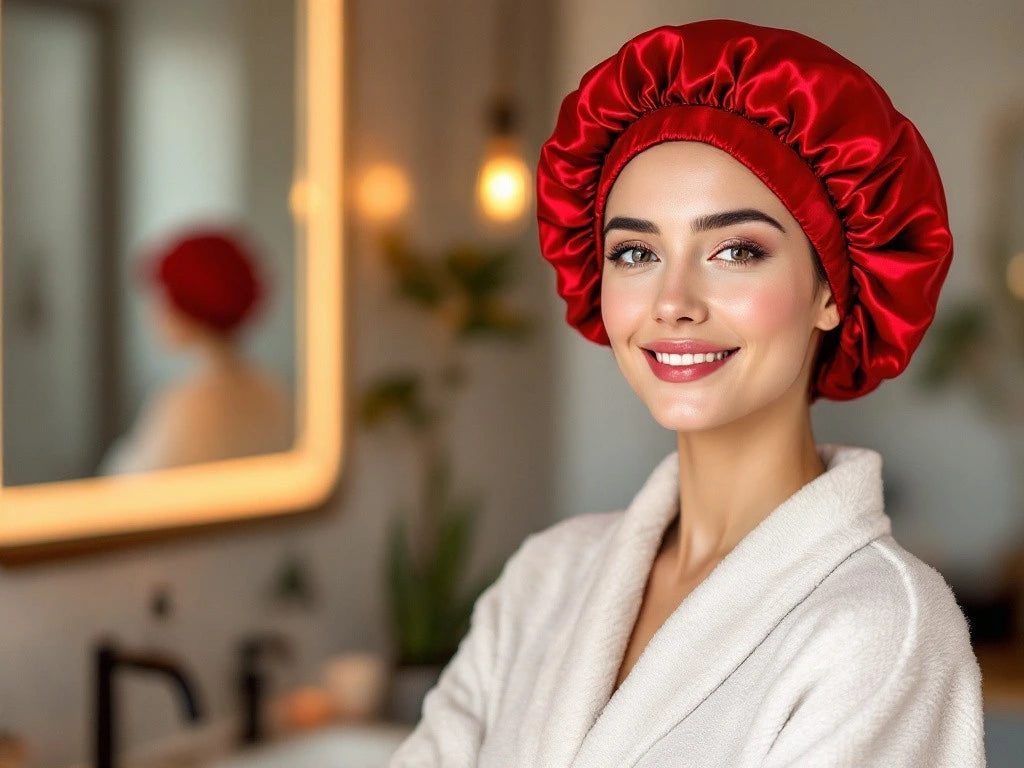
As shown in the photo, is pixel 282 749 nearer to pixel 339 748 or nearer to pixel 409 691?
pixel 339 748

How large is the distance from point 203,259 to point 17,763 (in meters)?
0.75

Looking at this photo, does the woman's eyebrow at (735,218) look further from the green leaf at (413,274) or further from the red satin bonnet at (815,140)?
the green leaf at (413,274)

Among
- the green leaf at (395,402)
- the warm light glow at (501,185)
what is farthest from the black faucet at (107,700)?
the warm light glow at (501,185)

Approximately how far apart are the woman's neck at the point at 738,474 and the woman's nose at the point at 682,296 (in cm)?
13

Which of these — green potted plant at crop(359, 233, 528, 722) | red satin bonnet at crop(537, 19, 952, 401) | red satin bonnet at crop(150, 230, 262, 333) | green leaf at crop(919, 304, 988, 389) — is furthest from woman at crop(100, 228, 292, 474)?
green leaf at crop(919, 304, 988, 389)

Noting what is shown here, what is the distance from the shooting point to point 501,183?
8.87 feet

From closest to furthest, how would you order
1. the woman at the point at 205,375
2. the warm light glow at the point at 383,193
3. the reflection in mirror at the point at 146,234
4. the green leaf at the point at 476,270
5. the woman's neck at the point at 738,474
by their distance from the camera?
1. the woman's neck at the point at 738,474
2. the reflection in mirror at the point at 146,234
3. the woman at the point at 205,375
4. the warm light glow at the point at 383,193
5. the green leaf at the point at 476,270

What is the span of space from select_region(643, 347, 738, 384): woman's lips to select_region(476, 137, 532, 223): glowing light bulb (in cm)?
173

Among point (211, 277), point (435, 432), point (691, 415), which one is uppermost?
point (211, 277)

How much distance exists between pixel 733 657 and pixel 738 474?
7.9 inches

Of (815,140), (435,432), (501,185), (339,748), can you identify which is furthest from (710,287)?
(501,185)

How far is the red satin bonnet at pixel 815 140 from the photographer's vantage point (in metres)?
0.92

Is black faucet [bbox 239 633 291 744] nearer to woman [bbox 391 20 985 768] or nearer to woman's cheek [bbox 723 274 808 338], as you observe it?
woman [bbox 391 20 985 768]

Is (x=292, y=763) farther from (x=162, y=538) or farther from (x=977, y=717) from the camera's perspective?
(x=977, y=717)
